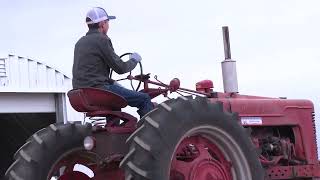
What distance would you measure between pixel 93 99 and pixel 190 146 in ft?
3.21

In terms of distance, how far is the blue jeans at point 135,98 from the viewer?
6.06m

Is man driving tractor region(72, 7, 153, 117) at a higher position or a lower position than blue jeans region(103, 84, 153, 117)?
higher

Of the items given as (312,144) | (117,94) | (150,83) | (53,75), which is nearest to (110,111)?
(117,94)

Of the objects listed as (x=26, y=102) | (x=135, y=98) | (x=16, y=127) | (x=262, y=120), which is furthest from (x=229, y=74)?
(x=16, y=127)

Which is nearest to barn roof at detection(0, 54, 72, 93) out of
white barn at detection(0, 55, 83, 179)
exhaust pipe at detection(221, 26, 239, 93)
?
white barn at detection(0, 55, 83, 179)

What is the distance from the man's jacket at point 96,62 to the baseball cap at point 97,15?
131 mm

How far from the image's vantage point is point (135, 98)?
239 inches

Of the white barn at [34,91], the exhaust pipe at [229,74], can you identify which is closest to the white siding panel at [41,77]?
the white barn at [34,91]

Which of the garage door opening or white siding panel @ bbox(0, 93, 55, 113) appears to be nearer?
white siding panel @ bbox(0, 93, 55, 113)

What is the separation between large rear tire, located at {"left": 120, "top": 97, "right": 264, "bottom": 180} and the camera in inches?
199

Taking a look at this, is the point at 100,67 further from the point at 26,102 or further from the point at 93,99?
the point at 26,102

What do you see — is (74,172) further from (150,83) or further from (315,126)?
(315,126)

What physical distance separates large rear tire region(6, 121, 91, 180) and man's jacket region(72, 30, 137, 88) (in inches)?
18.5

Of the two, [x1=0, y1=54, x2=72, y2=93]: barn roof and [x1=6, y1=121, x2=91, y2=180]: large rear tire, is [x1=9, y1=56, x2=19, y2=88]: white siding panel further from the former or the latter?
[x1=6, y1=121, x2=91, y2=180]: large rear tire
